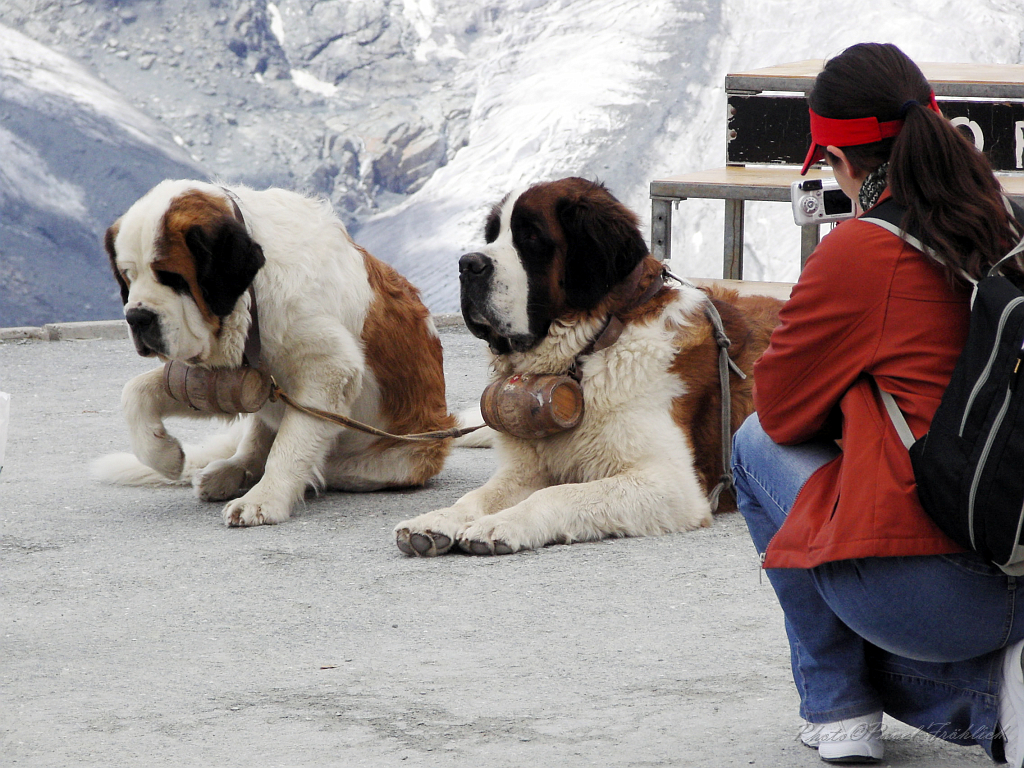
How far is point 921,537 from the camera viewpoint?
1815mm

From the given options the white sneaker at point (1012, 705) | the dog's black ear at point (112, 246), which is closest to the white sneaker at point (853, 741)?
the white sneaker at point (1012, 705)

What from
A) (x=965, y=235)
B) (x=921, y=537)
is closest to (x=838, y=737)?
(x=921, y=537)

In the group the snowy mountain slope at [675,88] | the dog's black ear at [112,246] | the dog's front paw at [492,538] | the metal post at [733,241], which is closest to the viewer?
the dog's front paw at [492,538]

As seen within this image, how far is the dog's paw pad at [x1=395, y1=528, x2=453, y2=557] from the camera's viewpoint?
365 centimetres

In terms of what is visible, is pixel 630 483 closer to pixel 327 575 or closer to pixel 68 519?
pixel 327 575

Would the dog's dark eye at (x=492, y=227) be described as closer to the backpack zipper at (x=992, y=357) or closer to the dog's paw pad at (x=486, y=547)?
the dog's paw pad at (x=486, y=547)

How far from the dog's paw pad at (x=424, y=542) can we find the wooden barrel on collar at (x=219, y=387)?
885 millimetres

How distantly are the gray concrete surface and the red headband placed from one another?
3.67 feet

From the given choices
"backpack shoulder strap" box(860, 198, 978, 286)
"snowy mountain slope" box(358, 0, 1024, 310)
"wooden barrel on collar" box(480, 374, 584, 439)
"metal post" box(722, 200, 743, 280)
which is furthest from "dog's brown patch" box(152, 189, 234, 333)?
"snowy mountain slope" box(358, 0, 1024, 310)

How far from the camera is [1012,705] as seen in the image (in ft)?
6.10

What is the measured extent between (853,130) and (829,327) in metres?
0.37

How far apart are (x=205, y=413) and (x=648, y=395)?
1.69m

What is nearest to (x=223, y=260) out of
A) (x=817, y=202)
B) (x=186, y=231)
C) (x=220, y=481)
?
(x=186, y=231)

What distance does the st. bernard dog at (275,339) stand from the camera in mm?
3975
